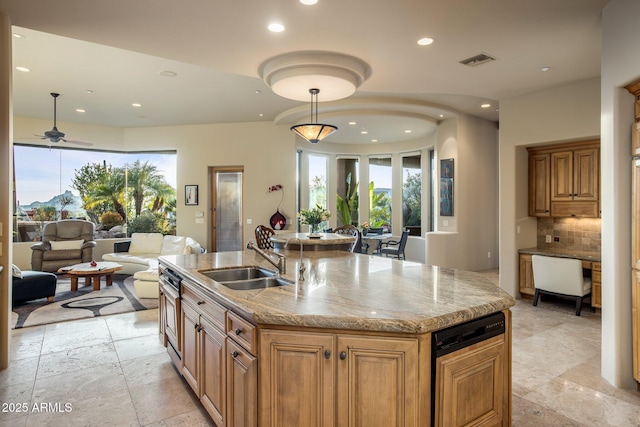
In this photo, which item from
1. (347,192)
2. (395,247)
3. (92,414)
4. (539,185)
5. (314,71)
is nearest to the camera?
(92,414)

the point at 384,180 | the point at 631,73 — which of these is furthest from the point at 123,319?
the point at 384,180

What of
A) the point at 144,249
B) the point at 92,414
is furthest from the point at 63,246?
the point at 92,414

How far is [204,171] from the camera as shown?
28.0ft

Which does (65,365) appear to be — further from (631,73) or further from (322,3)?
(631,73)

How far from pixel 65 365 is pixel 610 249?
4.71m

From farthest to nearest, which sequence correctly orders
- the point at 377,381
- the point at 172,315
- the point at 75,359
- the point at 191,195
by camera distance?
the point at 191,195, the point at 75,359, the point at 172,315, the point at 377,381

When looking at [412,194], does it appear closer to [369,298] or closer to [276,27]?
[276,27]

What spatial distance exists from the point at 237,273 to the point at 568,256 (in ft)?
14.2

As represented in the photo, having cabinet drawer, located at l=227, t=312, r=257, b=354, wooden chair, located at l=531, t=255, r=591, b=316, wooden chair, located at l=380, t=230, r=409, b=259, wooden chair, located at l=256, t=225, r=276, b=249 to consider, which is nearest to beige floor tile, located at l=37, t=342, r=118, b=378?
cabinet drawer, located at l=227, t=312, r=257, b=354

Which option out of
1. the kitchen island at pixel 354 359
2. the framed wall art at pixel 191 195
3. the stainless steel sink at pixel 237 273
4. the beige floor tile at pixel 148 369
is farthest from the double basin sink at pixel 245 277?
the framed wall art at pixel 191 195

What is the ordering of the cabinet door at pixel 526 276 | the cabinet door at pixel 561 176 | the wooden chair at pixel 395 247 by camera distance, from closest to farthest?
the cabinet door at pixel 561 176
the cabinet door at pixel 526 276
the wooden chair at pixel 395 247

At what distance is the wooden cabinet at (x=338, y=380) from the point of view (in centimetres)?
158

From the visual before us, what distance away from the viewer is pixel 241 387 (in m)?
1.84

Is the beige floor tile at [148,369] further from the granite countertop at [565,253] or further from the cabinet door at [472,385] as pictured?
the granite countertop at [565,253]
